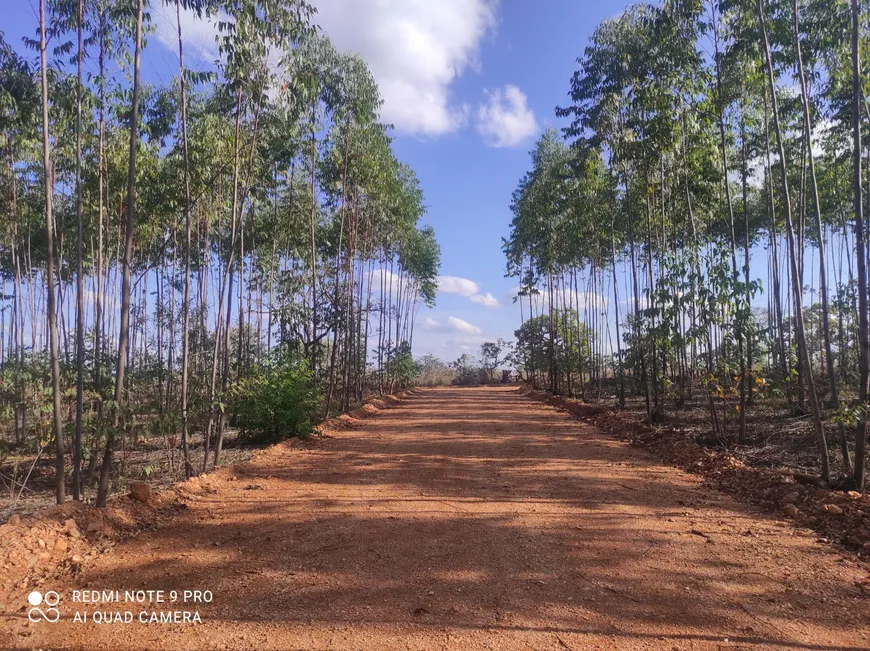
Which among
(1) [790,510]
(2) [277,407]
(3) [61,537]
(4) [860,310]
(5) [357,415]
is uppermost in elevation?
(4) [860,310]

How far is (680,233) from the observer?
16.2 metres

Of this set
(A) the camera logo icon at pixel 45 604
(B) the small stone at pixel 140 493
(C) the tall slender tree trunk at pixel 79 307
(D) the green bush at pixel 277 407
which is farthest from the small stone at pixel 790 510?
(D) the green bush at pixel 277 407

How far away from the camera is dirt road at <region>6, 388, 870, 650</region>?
2943 mm

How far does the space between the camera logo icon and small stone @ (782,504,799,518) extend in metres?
6.02

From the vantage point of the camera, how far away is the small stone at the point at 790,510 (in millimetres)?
5027

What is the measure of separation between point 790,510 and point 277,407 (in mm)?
9136

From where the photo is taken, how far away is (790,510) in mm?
Result: 5074

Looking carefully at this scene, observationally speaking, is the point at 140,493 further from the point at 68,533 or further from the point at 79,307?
the point at 79,307

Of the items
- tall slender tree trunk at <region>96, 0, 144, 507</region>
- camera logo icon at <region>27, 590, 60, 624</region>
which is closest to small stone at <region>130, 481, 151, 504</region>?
tall slender tree trunk at <region>96, 0, 144, 507</region>

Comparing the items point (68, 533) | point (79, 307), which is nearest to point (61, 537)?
point (68, 533)

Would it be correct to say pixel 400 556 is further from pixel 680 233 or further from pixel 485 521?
pixel 680 233

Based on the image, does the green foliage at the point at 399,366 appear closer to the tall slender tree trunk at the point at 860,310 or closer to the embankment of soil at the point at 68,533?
the embankment of soil at the point at 68,533

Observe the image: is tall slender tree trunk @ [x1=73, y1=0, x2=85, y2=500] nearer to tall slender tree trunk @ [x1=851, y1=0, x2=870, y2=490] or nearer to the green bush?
the green bush

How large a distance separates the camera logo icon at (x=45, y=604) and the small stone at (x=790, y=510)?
6.02 meters
